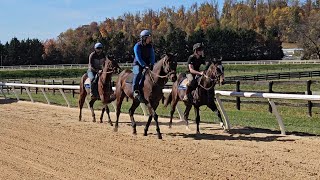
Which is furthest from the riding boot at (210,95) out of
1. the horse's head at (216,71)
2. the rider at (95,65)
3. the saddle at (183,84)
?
the rider at (95,65)

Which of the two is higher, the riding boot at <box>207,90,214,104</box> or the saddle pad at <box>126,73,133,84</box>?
the saddle pad at <box>126,73,133,84</box>

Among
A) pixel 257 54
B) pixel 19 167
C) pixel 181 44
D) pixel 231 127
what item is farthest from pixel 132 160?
pixel 257 54

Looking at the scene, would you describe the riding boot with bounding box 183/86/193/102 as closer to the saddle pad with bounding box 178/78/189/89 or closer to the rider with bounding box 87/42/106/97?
the saddle pad with bounding box 178/78/189/89

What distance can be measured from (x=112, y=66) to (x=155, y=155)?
579 centimetres

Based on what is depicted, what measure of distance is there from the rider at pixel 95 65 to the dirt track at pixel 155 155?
2.64 meters

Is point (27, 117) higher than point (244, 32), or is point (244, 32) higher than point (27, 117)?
point (244, 32)

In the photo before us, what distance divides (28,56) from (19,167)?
97844 millimetres

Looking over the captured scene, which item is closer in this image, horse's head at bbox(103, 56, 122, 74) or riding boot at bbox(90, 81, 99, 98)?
horse's head at bbox(103, 56, 122, 74)

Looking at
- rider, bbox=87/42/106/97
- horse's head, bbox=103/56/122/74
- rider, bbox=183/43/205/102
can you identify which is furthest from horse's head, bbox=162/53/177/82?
rider, bbox=87/42/106/97

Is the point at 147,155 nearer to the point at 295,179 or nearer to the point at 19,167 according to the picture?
the point at 19,167

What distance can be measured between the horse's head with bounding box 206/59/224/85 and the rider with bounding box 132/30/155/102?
1.49m

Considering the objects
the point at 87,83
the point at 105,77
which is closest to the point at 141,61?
the point at 105,77

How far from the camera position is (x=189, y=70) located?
11797mm

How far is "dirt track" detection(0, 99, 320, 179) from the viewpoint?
7.51 meters
